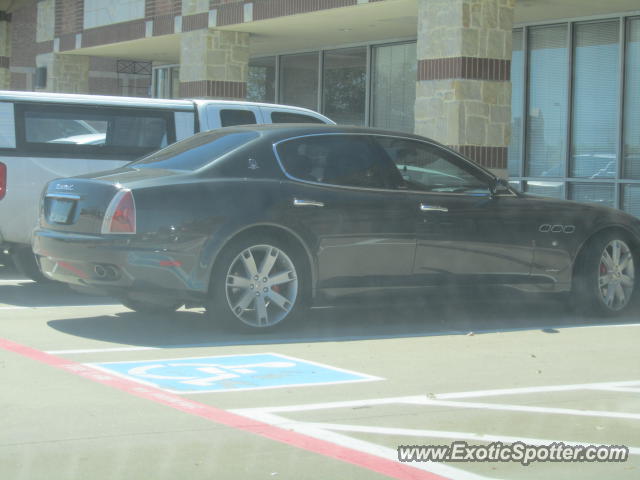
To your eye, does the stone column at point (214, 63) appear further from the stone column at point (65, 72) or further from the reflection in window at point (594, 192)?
the reflection in window at point (594, 192)

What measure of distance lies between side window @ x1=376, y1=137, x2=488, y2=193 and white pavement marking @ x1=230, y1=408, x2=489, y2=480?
3.65m

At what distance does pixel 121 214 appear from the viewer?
25.8 ft

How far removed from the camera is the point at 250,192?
8.16m

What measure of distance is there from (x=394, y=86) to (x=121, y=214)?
1404cm

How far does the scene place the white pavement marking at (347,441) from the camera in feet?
15.4

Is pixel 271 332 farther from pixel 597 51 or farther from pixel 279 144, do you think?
pixel 597 51

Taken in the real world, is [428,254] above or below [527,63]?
below

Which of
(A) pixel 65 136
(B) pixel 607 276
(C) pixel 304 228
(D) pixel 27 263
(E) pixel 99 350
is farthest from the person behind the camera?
(D) pixel 27 263

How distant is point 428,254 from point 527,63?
10362 millimetres

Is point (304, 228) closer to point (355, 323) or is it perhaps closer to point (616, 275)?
point (355, 323)

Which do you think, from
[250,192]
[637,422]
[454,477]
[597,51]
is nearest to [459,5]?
[597,51]

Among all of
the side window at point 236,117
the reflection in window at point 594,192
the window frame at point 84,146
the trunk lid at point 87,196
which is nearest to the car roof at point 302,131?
the trunk lid at point 87,196

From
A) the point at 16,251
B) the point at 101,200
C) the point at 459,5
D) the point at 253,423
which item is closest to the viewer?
the point at 253,423

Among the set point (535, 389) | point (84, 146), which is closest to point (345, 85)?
point (84, 146)
